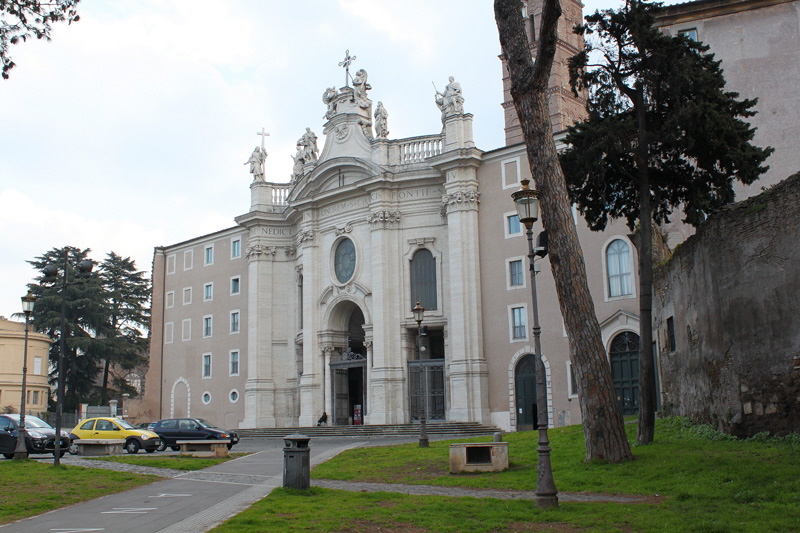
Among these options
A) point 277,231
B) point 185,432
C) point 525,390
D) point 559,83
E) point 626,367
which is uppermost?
point 559,83

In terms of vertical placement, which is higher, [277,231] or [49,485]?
[277,231]

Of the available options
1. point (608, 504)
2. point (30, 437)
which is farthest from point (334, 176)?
point (608, 504)

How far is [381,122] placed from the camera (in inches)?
1699

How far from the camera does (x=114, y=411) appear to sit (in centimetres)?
5434

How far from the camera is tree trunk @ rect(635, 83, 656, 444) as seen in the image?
714 inches

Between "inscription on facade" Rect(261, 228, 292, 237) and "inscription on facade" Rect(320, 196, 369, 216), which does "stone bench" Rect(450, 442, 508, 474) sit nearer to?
"inscription on facade" Rect(320, 196, 369, 216)

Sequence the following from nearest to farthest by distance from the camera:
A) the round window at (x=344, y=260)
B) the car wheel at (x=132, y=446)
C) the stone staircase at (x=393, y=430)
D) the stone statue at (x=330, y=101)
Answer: the car wheel at (x=132, y=446), the stone staircase at (x=393, y=430), the round window at (x=344, y=260), the stone statue at (x=330, y=101)

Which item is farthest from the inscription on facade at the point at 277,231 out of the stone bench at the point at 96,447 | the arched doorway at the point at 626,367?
the stone bench at the point at 96,447

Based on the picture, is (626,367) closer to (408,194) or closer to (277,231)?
(408,194)

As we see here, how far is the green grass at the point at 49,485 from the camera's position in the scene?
13.7m

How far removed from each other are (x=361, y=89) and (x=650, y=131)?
27587 mm

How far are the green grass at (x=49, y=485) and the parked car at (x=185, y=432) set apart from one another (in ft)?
30.2

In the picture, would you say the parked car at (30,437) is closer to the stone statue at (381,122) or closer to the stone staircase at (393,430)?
the stone staircase at (393,430)

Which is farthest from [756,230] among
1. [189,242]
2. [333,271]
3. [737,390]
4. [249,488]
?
[189,242]
